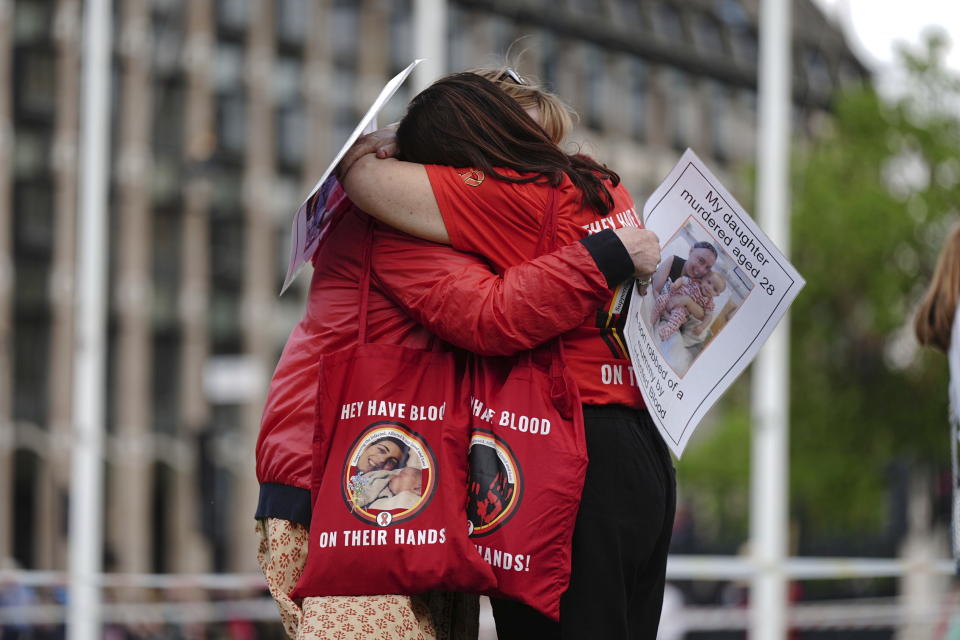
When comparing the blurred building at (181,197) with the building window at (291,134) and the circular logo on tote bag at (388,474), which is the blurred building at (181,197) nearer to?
the building window at (291,134)

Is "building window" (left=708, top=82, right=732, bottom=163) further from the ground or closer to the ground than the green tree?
further from the ground

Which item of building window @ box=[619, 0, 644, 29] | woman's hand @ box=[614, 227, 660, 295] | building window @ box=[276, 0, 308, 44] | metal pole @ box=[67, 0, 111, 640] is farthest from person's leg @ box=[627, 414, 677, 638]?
building window @ box=[276, 0, 308, 44]

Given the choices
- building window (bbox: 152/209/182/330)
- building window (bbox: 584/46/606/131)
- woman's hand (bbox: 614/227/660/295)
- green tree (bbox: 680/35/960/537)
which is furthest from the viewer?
building window (bbox: 584/46/606/131)

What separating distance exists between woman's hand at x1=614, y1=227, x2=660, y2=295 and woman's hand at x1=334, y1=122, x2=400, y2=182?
0.47 meters

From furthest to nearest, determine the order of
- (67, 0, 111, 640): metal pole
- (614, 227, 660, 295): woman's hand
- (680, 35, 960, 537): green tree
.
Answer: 1. (680, 35, 960, 537): green tree
2. (67, 0, 111, 640): metal pole
3. (614, 227, 660, 295): woman's hand

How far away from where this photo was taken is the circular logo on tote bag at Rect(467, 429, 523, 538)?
10.4 ft

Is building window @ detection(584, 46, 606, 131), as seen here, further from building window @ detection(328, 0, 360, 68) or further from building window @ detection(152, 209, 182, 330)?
building window @ detection(152, 209, 182, 330)

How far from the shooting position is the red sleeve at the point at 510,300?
3182 millimetres

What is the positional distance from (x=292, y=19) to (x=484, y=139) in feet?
134

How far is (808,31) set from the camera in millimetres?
42562

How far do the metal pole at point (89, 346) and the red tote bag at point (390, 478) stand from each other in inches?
256

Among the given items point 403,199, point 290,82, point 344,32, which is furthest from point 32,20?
point 403,199

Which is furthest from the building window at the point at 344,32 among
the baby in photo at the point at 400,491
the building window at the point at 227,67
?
the baby in photo at the point at 400,491

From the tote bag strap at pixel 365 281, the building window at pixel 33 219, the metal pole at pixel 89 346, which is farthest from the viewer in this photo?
the building window at pixel 33 219
